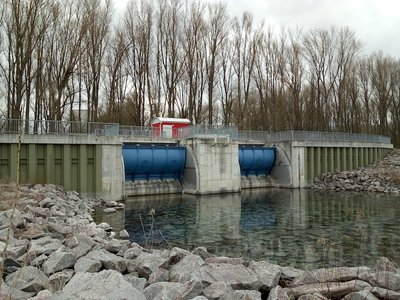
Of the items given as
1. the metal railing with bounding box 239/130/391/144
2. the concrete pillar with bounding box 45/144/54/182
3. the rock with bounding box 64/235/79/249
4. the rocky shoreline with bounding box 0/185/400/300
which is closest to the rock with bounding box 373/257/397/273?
the rocky shoreline with bounding box 0/185/400/300

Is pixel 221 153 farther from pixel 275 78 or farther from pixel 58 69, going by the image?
pixel 275 78

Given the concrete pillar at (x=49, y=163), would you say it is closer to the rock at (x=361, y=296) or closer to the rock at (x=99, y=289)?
the rock at (x=99, y=289)

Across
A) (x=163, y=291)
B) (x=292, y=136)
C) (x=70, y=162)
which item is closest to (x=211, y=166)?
(x=292, y=136)

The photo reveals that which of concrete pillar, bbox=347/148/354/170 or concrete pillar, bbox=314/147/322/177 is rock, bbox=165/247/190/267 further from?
concrete pillar, bbox=347/148/354/170

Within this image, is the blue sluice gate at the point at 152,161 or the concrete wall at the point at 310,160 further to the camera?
the concrete wall at the point at 310,160

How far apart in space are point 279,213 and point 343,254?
25.3 feet

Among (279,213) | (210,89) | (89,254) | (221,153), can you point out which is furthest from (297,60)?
(89,254)

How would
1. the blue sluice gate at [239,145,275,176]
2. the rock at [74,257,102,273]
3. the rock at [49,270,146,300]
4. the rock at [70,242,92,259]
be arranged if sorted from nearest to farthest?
the rock at [49,270,146,300] → the rock at [74,257,102,273] → the rock at [70,242,92,259] → the blue sluice gate at [239,145,275,176]

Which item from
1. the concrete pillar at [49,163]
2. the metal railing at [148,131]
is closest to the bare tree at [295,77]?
the metal railing at [148,131]

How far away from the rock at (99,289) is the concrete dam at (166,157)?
391 inches

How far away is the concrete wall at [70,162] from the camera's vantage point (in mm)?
18859

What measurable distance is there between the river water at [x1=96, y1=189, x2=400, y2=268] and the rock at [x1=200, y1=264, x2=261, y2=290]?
1174 mm

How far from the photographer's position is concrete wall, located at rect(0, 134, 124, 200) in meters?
18.9

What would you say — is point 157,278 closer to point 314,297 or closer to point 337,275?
point 314,297
